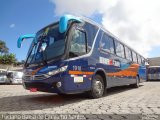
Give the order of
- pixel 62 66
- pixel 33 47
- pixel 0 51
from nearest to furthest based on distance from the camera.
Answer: pixel 62 66
pixel 33 47
pixel 0 51

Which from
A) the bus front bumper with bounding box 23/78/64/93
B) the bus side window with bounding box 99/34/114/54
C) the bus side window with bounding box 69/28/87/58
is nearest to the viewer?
the bus front bumper with bounding box 23/78/64/93

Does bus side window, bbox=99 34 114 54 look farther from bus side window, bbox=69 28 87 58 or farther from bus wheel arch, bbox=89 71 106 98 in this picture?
bus side window, bbox=69 28 87 58

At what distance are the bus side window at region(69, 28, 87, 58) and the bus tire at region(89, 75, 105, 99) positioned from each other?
1326mm

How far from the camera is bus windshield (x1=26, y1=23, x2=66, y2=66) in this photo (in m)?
7.35

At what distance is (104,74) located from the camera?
9.25 meters

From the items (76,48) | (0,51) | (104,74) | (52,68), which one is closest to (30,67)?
(52,68)

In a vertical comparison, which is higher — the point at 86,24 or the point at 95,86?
the point at 86,24

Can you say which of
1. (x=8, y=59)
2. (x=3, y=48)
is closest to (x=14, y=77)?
(x=8, y=59)

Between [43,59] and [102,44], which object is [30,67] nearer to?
[43,59]

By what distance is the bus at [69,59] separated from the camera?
6.92 meters

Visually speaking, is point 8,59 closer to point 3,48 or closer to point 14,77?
point 3,48

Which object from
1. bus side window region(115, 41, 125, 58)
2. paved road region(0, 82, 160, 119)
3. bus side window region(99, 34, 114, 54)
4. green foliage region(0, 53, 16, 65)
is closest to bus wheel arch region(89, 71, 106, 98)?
paved road region(0, 82, 160, 119)

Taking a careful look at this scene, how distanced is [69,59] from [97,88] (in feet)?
7.19

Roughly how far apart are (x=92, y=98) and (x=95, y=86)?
1.50ft
